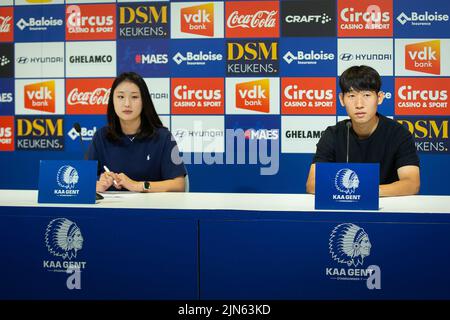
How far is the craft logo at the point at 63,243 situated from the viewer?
1514 mm

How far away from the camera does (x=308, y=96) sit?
3.37 meters

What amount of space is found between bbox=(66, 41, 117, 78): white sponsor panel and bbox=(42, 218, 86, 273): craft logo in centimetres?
215

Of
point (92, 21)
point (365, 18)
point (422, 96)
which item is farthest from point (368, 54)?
point (92, 21)

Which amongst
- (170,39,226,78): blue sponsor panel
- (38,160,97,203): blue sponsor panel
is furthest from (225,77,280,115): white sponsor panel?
(38,160,97,203): blue sponsor panel

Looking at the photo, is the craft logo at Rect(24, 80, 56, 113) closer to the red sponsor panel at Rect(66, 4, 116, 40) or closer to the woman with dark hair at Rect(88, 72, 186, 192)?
the red sponsor panel at Rect(66, 4, 116, 40)

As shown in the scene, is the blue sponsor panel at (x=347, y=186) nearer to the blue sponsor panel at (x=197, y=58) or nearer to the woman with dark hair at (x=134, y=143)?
the woman with dark hair at (x=134, y=143)

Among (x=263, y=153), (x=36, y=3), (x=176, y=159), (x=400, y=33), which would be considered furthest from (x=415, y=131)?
(x=36, y=3)

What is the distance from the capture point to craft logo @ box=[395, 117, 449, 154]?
131 inches

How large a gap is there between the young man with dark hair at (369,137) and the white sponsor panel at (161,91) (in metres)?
1.46

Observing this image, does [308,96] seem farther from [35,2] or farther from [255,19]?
[35,2]

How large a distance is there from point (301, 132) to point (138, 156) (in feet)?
4.33

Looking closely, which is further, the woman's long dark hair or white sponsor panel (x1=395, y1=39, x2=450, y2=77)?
white sponsor panel (x1=395, y1=39, x2=450, y2=77)

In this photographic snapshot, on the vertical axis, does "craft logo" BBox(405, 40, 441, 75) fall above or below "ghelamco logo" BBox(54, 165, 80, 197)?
above

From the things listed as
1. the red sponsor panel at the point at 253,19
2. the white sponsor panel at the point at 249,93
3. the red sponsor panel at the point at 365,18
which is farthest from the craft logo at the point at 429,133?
the red sponsor panel at the point at 253,19
